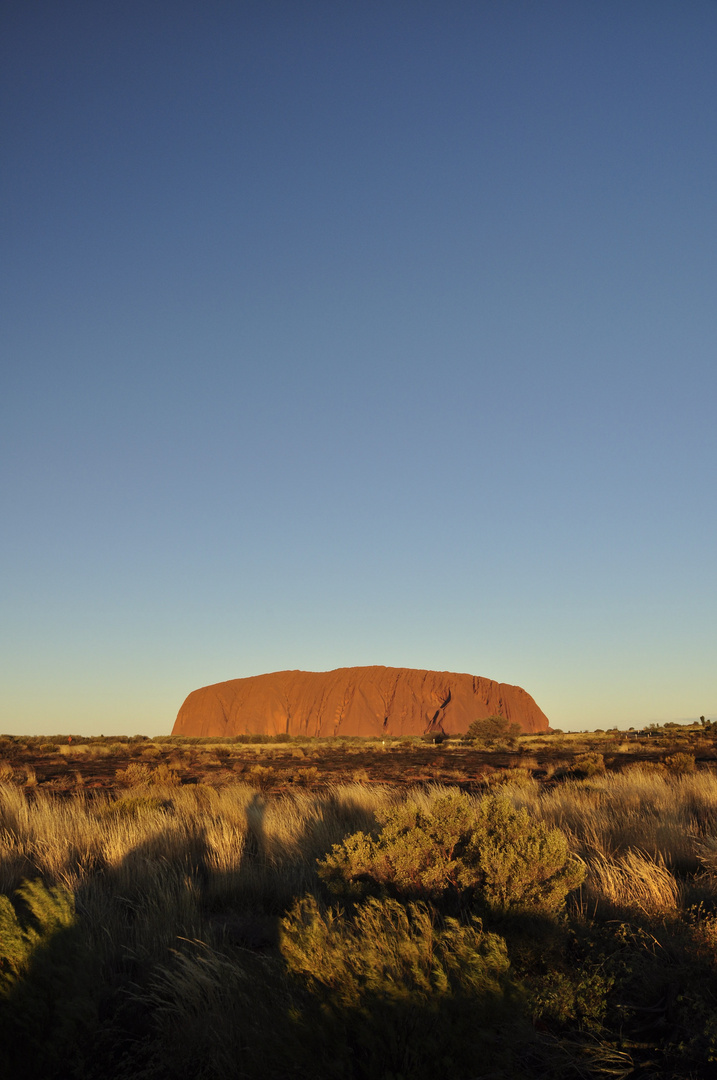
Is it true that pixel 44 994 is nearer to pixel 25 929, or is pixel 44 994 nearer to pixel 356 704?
pixel 25 929

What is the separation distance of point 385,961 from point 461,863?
1.62 metres

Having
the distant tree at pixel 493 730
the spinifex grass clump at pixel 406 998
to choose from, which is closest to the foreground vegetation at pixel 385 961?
the spinifex grass clump at pixel 406 998

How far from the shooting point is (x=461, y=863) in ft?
15.0

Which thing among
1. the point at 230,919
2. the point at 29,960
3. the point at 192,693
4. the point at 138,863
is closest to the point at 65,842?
the point at 138,863

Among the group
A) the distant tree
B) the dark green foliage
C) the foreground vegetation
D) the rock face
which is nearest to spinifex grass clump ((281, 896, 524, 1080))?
the foreground vegetation

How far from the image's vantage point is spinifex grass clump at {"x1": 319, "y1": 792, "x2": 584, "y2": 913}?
425 centimetres

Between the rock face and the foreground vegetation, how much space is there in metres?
102

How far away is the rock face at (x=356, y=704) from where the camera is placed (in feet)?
352

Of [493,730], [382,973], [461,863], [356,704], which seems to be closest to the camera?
[382,973]

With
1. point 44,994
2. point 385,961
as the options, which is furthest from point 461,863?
point 44,994

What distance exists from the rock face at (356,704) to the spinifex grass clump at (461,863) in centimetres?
10213

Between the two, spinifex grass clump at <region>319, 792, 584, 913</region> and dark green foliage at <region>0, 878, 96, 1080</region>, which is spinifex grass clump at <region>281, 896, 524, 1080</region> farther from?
dark green foliage at <region>0, 878, 96, 1080</region>

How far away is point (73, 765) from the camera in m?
25.0

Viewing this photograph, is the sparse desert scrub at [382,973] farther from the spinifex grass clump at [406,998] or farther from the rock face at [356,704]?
the rock face at [356,704]
